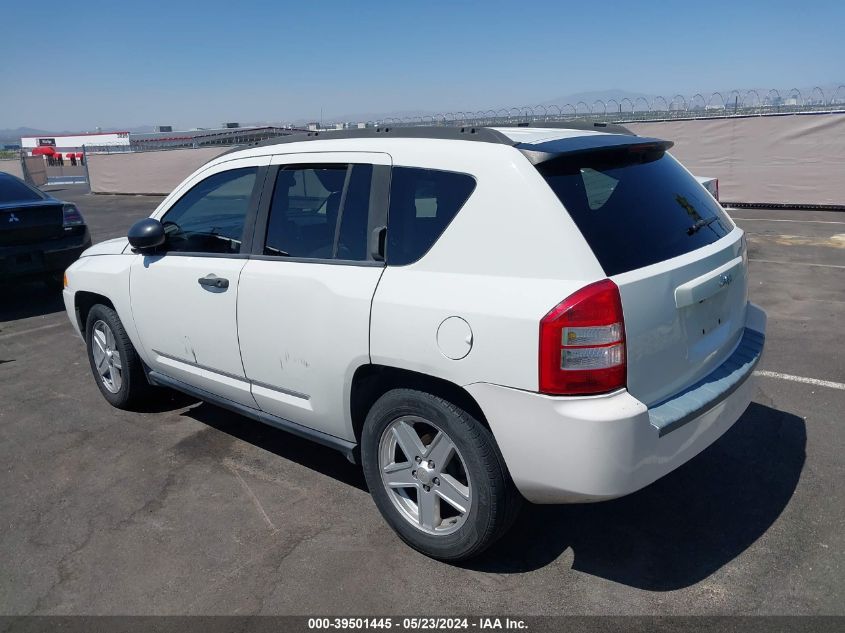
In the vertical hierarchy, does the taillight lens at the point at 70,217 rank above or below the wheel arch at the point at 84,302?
above

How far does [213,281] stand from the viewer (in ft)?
12.6

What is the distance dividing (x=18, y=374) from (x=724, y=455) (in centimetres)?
559

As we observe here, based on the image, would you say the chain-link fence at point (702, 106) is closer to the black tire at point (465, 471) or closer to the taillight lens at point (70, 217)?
the taillight lens at point (70, 217)

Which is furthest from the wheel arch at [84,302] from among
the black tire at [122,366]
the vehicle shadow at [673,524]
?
the vehicle shadow at [673,524]

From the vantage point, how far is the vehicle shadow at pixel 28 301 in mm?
8282

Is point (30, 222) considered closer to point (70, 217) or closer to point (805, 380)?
point (70, 217)

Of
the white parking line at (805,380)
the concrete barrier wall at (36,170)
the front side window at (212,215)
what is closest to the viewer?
the front side window at (212,215)

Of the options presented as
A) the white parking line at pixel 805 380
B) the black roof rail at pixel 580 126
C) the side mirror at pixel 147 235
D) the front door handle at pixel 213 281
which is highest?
the black roof rail at pixel 580 126

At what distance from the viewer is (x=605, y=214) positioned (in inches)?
113

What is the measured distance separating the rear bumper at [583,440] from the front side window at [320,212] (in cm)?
103

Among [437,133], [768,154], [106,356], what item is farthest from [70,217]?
[768,154]

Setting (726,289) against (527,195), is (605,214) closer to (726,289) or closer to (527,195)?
(527,195)

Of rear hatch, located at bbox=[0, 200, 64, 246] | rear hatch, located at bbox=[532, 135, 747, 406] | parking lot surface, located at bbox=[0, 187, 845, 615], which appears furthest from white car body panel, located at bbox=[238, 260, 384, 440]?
rear hatch, located at bbox=[0, 200, 64, 246]

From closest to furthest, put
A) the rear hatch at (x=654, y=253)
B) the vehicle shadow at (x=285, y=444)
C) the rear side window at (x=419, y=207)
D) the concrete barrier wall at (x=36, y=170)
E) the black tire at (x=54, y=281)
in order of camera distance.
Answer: the rear hatch at (x=654, y=253) → the rear side window at (x=419, y=207) → the vehicle shadow at (x=285, y=444) → the black tire at (x=54, y=281) → the concrete barrier wall at (x=36, y=170)
